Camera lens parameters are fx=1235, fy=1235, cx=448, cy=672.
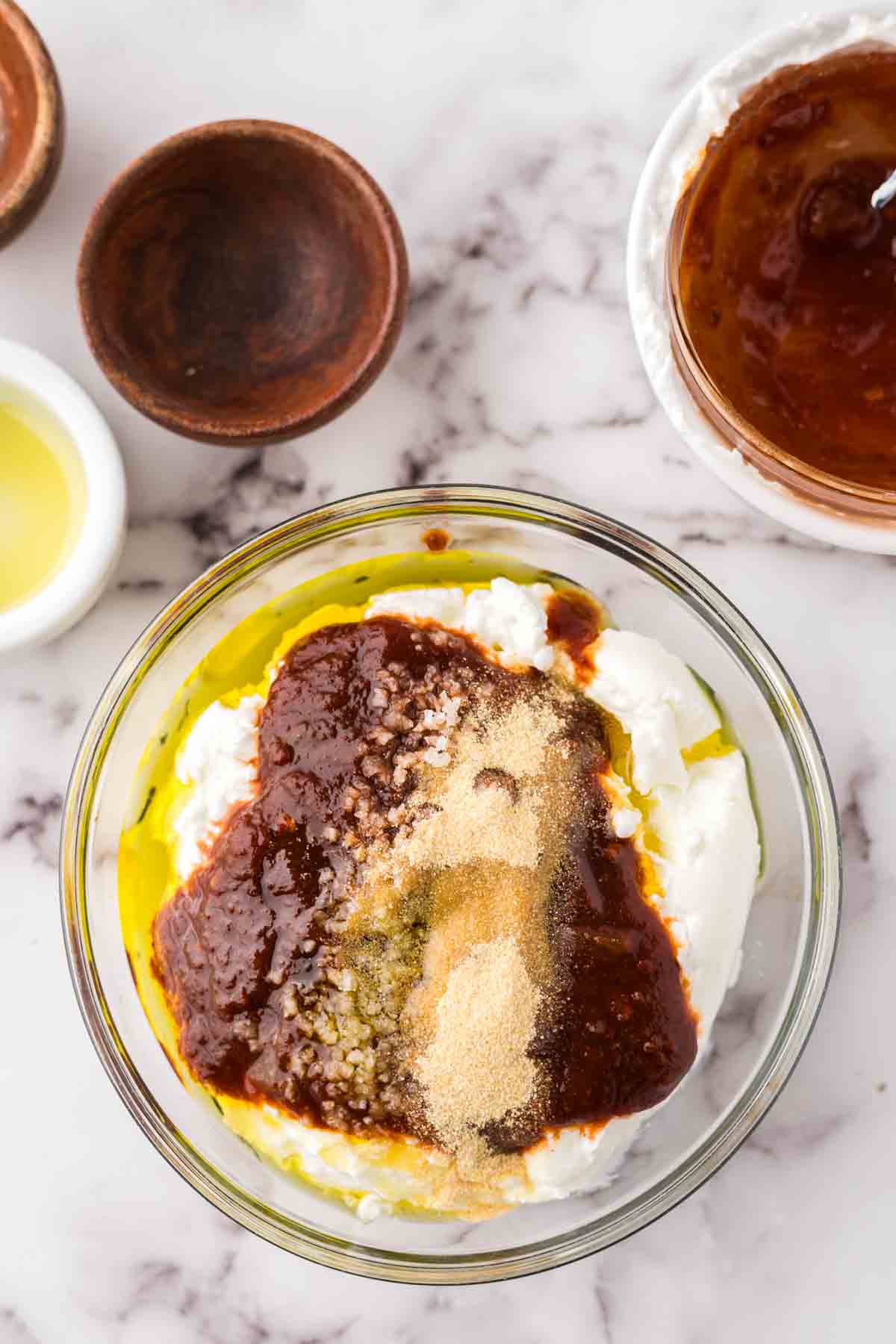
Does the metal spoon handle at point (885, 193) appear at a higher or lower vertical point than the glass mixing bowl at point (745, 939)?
higher

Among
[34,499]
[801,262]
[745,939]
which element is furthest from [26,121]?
[745,939]

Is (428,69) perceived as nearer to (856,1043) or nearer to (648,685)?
(648,685)

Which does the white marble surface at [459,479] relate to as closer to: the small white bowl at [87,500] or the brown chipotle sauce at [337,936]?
the small white bowl at [87,500]

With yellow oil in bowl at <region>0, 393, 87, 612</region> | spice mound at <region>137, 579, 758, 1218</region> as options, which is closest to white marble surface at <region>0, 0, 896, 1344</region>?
yellow oil in bowl at <region>0, 393, 87, 612</region>

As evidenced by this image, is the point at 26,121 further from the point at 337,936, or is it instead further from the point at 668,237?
the point at 337,936

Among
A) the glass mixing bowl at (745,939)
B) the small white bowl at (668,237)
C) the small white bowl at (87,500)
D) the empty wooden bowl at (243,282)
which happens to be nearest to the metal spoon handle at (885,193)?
the small white bowl at (668,237)
